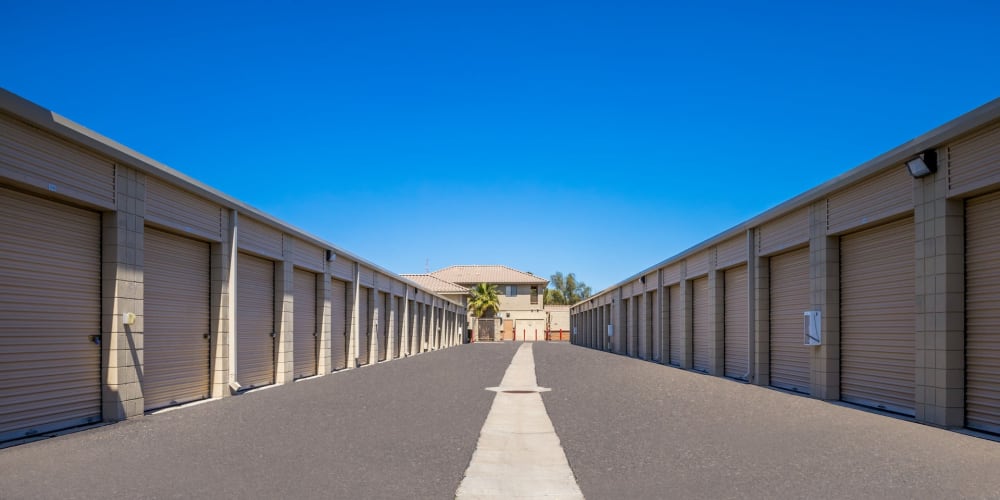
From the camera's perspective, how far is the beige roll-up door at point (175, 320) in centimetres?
1146

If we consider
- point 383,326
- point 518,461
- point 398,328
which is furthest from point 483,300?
point 518,461

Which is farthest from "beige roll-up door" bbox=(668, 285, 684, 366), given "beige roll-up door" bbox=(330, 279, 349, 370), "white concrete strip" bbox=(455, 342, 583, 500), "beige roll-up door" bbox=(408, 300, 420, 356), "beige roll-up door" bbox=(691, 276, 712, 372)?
"white concrete strip" bbox=(455, 342, 583, 500)

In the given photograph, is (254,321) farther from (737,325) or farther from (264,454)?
(737,325)

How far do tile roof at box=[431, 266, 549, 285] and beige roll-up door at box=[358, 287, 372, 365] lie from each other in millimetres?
52299

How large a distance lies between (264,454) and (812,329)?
11.0 m

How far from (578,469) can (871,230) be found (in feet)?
28.8

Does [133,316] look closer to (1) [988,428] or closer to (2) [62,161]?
(2) [62,161]

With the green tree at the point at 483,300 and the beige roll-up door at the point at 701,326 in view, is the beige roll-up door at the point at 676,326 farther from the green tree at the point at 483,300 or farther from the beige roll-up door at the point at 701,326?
the green tree at the point at 483,300

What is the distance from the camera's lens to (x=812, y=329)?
13859 mm

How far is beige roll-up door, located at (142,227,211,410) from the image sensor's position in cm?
1146

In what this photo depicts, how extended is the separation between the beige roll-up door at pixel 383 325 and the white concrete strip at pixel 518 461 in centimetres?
1817

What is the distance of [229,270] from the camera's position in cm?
1421

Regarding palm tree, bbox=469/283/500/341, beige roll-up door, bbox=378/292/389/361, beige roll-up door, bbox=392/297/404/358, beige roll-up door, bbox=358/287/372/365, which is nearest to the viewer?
beige roll-up door, bbox=358/287/372/365

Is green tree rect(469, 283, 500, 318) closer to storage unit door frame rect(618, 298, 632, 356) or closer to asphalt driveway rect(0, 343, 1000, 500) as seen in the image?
storage unit door frame rect(618, 298, 632, 356)
